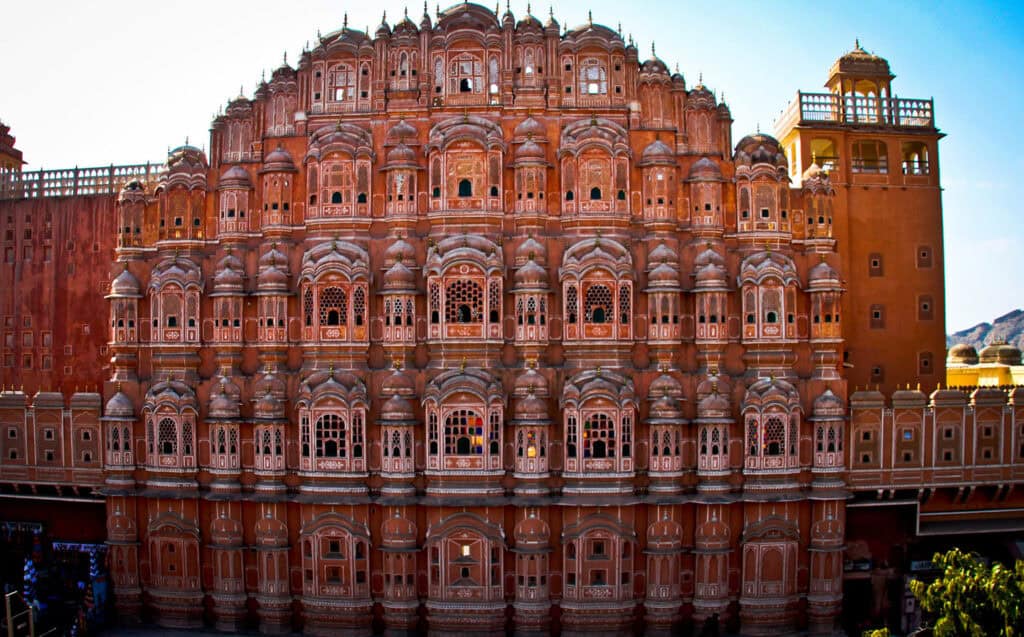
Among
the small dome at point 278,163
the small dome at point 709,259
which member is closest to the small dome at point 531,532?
the small dome at point 709,259

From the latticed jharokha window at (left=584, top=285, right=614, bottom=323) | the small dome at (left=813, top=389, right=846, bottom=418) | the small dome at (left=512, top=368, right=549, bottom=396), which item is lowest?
the small dome at (left=813, top=389, right=846, bottom=418)

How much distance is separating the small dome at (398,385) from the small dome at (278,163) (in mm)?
8094

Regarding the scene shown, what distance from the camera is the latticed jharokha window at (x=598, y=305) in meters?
27.4

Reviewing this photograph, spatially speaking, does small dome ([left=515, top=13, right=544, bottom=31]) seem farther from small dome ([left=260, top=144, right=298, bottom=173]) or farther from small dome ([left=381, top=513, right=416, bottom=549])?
small dome ([left=381, top=513, right=416, bottom=549])

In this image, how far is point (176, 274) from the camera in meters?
28.4

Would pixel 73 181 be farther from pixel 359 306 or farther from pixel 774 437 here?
pixel 774 437

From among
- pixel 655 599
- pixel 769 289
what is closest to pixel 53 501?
pixel 655 599

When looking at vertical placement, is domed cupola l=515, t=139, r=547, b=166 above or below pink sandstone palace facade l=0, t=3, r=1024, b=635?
above

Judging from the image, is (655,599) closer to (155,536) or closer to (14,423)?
(155,536)

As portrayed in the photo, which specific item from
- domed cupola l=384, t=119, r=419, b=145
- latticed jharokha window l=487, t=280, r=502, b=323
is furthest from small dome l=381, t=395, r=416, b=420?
domed cupola l=384, t=119, r=419, b=145

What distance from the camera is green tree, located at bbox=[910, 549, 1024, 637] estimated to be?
18.3 meters

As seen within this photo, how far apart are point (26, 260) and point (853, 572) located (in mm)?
36065

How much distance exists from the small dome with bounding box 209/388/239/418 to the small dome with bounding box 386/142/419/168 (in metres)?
9.61

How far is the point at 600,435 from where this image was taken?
1059 inches
